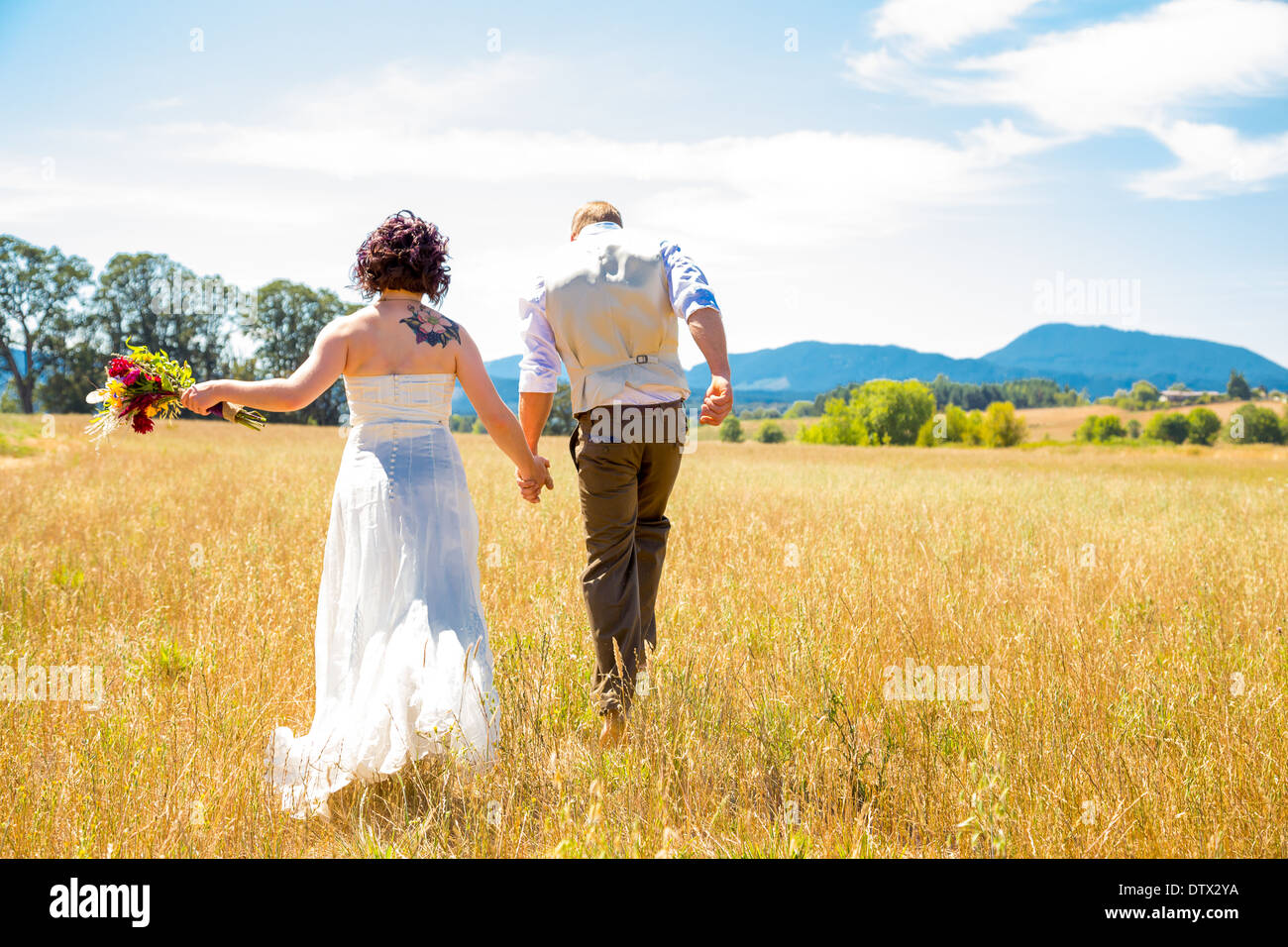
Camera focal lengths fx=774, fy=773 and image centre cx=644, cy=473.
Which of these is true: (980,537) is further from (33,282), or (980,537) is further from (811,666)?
(33,282)

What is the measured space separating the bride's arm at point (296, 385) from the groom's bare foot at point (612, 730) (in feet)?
6.47

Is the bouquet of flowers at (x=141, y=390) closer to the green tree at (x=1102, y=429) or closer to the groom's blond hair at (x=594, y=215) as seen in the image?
the groom's blond hair at (x=594, y=215)

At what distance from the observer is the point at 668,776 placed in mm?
3051

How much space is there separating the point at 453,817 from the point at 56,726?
7.20ft

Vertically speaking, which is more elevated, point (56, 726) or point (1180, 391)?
point (1180, 391)

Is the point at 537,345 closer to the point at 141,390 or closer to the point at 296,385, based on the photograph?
the point at 296,385

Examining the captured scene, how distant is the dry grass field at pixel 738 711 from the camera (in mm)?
2775

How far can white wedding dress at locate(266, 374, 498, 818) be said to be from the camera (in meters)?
3.06

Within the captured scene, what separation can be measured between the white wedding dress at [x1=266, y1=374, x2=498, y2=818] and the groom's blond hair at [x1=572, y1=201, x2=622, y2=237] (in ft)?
3.88

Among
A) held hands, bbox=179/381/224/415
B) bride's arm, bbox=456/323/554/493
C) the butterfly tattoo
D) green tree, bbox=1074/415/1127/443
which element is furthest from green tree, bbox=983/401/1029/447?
held hands, bbox=179/381/224/415

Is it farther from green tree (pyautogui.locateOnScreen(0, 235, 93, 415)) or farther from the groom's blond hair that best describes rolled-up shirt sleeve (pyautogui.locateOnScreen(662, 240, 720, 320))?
green tree (pyautogui.locateOnScreen(0, 235, 93, 415))
